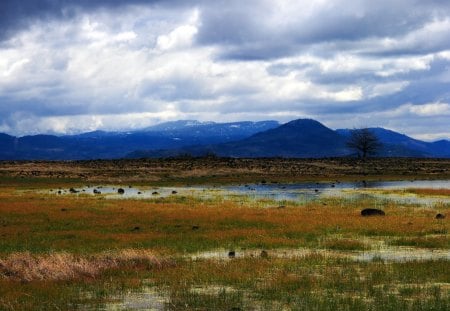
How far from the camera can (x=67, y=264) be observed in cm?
2461

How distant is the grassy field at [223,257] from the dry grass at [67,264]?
0.05 metres

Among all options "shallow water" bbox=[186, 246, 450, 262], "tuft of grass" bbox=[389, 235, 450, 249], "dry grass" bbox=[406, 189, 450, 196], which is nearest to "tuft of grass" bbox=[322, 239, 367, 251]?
"shallow water" bbox=[186, 246, 450, 262]

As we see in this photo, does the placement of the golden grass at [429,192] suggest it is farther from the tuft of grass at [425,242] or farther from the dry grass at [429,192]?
the tuft of grass at [425,242]

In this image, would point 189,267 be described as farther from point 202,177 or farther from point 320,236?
point 202,177

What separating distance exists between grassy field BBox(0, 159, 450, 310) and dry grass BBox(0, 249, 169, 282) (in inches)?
1.9

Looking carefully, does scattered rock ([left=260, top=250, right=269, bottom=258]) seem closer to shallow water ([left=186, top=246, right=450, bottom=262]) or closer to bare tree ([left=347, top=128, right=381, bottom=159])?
shallow water ([left=186, top=246, right=450, bottom=262])

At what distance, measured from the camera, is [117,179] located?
108875mm

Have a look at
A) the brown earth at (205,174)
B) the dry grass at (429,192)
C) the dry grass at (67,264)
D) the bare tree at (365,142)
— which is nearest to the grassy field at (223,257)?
the dry grass at (67,264)

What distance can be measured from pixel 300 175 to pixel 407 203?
61.6 metres

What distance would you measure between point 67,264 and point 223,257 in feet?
24.3

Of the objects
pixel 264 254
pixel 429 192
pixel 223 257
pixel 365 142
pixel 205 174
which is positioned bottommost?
pixel 223 257

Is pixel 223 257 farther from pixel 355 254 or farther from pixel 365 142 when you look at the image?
pixel 365 142

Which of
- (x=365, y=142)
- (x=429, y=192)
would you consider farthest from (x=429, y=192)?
(x=365, y=142)

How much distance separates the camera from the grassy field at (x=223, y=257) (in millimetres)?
20094
